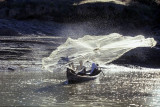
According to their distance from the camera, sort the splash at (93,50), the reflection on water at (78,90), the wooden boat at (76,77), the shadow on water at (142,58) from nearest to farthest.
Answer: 1. the reflection on water at (78,90)
2. the splash at (93,50)
3. the wooden boat at (76,77)
4. the shadow on water at (142,58)

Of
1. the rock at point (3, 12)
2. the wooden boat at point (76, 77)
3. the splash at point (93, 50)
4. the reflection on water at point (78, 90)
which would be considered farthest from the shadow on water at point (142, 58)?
the rock at point (3, 12)

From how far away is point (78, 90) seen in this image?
1075 inches


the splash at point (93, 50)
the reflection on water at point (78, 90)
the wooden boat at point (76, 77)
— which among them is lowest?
the reflection on water at point (78, 90)

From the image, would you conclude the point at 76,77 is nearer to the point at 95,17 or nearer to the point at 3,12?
the point at 3,12

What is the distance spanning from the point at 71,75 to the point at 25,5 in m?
31.1

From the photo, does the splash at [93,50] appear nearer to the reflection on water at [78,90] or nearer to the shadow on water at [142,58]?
the reflection on water at [78,90]

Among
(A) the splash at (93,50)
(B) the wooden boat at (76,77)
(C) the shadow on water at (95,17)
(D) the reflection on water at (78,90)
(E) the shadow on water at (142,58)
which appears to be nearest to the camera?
(D) the reflection on water at (78,90)

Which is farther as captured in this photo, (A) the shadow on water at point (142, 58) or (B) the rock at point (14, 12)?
(B) the rock at point (14, 12)

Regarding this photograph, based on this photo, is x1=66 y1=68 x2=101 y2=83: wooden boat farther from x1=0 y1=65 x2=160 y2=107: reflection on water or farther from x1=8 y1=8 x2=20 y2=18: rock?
x1=8 y1=8 x2=20 y2=18: rock

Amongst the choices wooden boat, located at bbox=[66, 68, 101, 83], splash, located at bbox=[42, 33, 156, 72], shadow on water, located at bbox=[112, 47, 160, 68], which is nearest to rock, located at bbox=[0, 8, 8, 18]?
shadow on water, located at bbox=[112, 47, 160, 68]

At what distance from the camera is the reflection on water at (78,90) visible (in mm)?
22969

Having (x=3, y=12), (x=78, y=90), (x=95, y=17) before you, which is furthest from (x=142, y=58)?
(x=3, y=12)

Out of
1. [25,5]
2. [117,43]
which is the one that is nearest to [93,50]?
[117,43]

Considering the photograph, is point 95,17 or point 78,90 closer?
point 78,90
